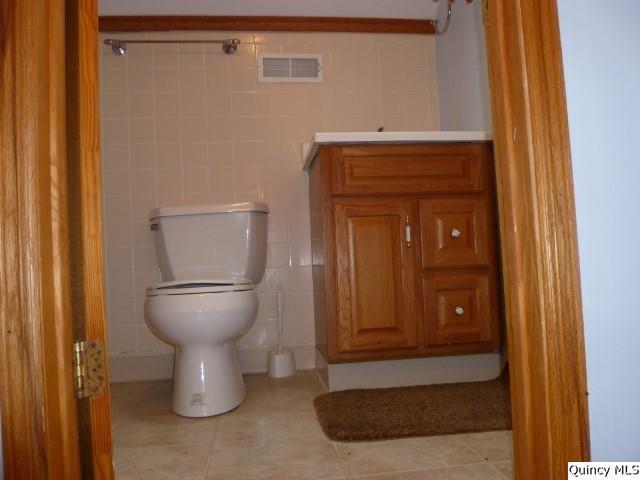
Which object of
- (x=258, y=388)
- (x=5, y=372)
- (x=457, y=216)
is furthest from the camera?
(x=258, y=388)

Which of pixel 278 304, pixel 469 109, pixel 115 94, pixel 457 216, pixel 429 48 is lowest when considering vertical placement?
pixel 278 304

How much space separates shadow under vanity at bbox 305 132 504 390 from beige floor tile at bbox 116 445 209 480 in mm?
596

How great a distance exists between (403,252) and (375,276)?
139mm

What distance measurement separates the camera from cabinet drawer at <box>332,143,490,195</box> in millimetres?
1642

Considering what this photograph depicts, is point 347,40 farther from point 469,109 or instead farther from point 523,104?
point 523,104

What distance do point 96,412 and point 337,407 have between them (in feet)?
3.21

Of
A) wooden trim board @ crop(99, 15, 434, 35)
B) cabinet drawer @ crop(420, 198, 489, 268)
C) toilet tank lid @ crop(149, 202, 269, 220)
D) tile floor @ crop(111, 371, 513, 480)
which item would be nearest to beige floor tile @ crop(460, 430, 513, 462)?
tile floor @ crop(111, 371, 513, 480)

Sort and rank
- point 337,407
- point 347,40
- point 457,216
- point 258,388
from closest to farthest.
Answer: point 337,407 < point 457,216 < point 258,388 < point 347,40

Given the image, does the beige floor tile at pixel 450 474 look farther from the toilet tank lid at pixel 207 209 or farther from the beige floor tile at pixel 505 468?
the toilet tank lid at pixel 207 209

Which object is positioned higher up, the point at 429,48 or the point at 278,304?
the point at 429,48

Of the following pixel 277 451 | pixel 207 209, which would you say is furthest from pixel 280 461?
pixel 207 209

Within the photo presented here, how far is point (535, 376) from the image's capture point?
601 mm

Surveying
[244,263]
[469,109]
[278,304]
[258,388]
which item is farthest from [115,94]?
[469,109]

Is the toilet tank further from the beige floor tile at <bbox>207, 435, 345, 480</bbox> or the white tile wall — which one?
the beige floor tile at <bbox>207, 435, 345, 480</bbox>
